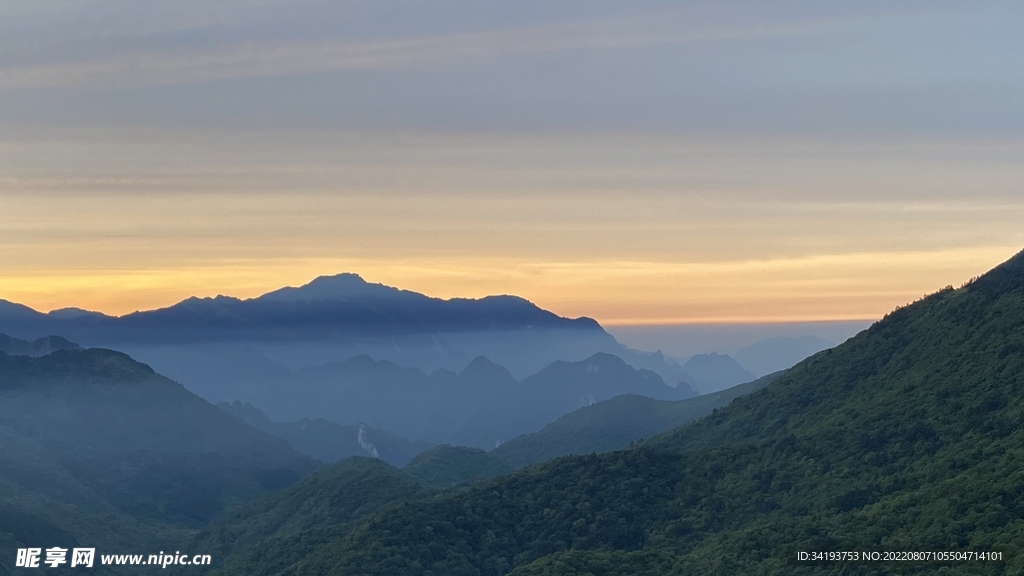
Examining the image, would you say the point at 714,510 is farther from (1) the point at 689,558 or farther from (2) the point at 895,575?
(2) the point at 895,575

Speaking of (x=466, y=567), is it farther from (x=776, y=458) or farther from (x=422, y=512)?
(x=776, y=458)

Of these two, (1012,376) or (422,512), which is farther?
(422,512)

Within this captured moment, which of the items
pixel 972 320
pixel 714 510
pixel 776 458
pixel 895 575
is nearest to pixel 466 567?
pixel 714 510

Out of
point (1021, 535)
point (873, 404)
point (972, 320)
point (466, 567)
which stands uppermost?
point (972, 320)

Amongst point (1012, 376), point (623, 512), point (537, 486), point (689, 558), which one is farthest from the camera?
point (537, 486)

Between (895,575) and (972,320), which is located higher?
(972,320)

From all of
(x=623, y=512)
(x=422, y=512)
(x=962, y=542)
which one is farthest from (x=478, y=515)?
(x=962, y=542)

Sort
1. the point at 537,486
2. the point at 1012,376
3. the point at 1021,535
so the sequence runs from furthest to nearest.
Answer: the point at 537,486 → the point at 1012,376 → the point at 1021,535
